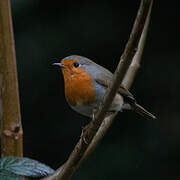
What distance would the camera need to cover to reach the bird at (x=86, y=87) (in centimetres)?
215

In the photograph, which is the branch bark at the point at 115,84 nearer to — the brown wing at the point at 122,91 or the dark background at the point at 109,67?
the brown wing at the point at 122,91

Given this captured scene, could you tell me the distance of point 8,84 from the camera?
1419 mm

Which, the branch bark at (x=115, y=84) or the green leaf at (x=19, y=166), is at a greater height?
the branch bark at (x=115, y=84)

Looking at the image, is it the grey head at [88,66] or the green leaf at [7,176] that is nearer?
the green leaf at [7,176]

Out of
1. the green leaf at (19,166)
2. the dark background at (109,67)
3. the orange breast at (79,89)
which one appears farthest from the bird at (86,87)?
the dark background at (109,67)

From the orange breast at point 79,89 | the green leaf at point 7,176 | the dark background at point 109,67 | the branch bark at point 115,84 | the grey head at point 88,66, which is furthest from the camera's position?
the dark background at point 109,67

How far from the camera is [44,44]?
12.6ft

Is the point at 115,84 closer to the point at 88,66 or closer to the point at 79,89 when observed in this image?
the point at 79,89

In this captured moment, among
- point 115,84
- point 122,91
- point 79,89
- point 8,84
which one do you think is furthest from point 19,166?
point 122,91

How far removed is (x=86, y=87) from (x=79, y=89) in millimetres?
37

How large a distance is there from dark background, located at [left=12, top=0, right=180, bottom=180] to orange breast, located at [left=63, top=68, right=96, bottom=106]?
1.60m

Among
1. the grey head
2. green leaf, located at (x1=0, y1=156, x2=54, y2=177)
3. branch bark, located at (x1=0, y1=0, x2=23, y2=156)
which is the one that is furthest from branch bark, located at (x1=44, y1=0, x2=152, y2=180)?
the grey head

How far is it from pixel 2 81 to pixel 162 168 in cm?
286

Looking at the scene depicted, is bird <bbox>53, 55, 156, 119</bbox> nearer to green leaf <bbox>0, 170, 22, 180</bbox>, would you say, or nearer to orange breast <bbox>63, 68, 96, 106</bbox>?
orange breast <bbox>63, 68, 96, 106</bbox>
